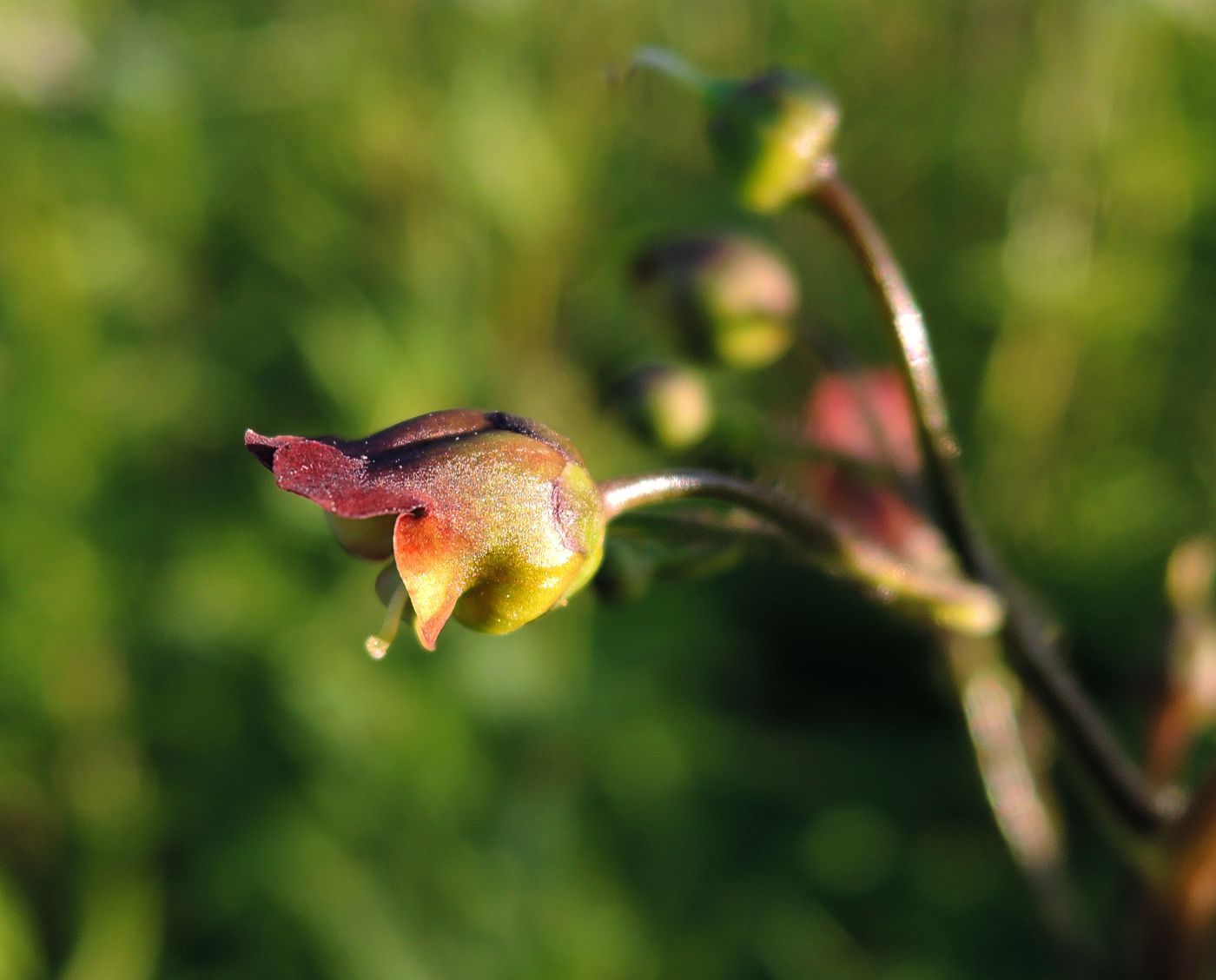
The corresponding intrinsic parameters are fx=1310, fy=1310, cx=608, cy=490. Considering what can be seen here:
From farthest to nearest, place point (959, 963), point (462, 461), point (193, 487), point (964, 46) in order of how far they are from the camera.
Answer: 1. point (964, 46)
2. point (193, 487)
3. point (959, 963)
4. point (462, 461)

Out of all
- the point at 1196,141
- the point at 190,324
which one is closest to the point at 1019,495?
the point at 1196,141

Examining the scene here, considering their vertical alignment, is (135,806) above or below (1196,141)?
below

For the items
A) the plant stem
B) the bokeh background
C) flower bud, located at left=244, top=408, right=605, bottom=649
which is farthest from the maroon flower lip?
the bokeh background

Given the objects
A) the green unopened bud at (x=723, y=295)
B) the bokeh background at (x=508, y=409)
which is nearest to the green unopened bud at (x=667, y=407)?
the green unopened bud at (x=723, y=295)

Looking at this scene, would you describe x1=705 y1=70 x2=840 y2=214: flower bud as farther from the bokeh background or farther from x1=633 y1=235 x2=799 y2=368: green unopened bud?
the bokeh background

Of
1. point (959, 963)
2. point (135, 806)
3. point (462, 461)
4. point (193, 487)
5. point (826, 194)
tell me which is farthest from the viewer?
point (193, 487)

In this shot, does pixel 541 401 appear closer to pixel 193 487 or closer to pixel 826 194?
pixel 193 487

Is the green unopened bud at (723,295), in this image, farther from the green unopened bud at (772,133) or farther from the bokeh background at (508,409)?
the bokeh background at (508,409)

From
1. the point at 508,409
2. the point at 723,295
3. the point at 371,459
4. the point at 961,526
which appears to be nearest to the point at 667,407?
the point at 723,295

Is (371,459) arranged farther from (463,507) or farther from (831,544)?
(831,544)
